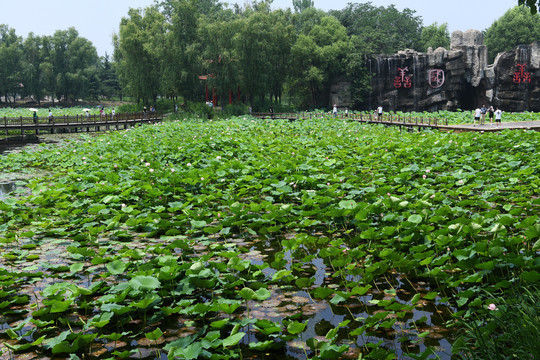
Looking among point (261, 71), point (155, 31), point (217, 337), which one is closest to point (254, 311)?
point (217, 337)

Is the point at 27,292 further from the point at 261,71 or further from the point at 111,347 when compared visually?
the point at 261,71

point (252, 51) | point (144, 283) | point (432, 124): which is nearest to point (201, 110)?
point (252, 51)

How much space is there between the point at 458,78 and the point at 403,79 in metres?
3.70

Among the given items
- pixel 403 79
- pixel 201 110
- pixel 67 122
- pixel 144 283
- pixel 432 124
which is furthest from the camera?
pixel 403 79

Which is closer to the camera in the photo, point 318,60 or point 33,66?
point 318,60

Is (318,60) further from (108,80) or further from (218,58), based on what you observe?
(108,80)

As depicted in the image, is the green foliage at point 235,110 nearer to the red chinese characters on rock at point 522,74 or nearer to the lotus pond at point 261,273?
the red chinese characters on rock at point 522,74

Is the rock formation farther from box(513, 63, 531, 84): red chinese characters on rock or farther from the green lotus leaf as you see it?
the green lotus leaf

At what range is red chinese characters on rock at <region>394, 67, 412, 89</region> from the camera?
32562mm

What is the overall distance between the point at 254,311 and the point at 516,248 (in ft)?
7.78

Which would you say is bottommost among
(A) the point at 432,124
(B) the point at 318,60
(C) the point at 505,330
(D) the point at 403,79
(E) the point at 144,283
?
(C) the point at 505,330

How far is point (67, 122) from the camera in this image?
84.0ft

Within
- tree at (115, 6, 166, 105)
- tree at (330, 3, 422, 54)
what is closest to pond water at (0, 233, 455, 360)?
tree at (115, 6, 166, 105)

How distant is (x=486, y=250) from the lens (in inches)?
146
